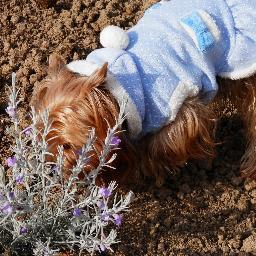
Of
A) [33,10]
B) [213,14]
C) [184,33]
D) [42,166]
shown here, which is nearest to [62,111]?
[42,166]

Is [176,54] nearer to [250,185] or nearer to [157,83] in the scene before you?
[157,83]

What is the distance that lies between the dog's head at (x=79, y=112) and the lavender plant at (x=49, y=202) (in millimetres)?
91

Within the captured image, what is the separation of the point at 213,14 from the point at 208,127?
0.47 metres

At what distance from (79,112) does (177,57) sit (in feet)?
1.49

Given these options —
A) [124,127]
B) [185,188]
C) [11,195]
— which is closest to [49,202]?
[124,127]

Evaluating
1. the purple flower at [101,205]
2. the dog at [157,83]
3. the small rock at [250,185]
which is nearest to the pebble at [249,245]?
the small rock at [250,185]

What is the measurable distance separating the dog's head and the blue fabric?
102 mm

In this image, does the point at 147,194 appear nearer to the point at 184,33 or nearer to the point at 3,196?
the point at 184,33

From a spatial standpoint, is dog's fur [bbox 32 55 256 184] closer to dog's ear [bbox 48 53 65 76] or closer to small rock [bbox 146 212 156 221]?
dog's ear [bbox 48 53 65 76]

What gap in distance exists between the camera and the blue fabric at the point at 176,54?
91.7 inches

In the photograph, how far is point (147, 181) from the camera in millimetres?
2693

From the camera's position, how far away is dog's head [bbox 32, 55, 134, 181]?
7.18 ft

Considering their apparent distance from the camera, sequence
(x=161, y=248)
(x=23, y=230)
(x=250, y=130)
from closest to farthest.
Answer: (x=23, y=230) < (x=161, y=248) < (x=250, y=130)

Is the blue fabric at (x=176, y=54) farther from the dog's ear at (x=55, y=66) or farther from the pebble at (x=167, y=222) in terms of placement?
the pebble at (x=167, y=222)
